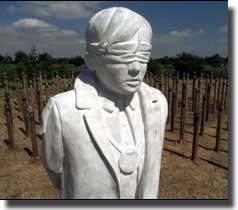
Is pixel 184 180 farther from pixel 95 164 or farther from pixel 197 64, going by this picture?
pixel 197 64

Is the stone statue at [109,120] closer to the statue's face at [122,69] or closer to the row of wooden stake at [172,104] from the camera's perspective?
the statue's face at [122,69]

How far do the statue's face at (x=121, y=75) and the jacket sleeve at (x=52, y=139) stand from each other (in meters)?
0.27

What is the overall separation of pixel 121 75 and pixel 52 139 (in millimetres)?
461

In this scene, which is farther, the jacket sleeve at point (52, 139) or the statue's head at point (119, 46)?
the jacket sleeve at point (52, 139)

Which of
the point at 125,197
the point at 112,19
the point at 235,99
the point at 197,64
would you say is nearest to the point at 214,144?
the point at 235,99

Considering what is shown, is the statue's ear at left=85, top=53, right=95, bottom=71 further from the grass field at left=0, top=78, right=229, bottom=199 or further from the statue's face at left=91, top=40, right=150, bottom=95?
the grass field at left=0, top=78, right=229, bottom=199

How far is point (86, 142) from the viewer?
1.40 meters

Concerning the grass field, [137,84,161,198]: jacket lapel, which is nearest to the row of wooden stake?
the grass field

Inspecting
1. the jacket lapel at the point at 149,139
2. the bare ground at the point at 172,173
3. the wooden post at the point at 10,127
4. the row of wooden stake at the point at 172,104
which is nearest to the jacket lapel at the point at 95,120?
the jacket lapel at the point at 149,139

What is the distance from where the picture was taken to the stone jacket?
4.56ft

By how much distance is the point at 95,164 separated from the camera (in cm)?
143

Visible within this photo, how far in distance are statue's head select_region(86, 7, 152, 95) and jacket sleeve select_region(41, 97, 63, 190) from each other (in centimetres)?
29

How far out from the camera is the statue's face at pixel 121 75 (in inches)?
52.9

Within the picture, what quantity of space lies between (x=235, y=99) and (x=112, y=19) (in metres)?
1.97
